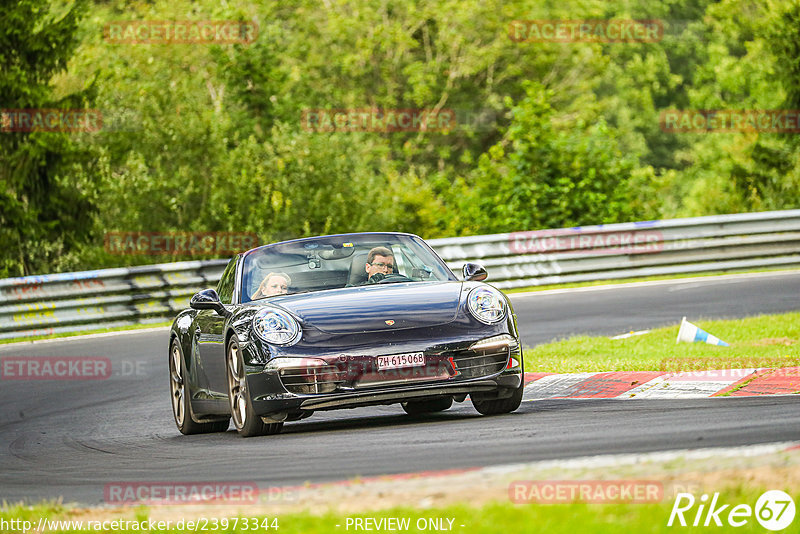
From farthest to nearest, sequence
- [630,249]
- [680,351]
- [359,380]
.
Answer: [630,249]
[680,351]
[359,380]

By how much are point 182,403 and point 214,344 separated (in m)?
1.05

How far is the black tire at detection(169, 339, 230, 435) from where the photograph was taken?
10.0 meters

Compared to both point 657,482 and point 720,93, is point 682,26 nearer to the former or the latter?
point 720,93

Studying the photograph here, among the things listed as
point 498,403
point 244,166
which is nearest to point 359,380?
point 498,403

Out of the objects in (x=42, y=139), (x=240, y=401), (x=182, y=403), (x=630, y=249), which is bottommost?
(x=630, y=249)

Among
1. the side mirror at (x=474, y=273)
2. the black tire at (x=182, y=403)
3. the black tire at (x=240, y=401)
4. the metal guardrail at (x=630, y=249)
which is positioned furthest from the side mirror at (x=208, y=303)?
the metal guardrail at (x=630, y=249)

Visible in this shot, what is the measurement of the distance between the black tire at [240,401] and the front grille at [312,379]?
35cm

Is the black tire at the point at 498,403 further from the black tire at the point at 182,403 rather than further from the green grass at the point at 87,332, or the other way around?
the green grass at the point at 87,332

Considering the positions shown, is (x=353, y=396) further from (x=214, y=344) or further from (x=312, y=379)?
(x=214, y=344)

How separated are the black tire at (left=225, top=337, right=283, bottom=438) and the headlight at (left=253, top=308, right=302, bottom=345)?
0.88 feet

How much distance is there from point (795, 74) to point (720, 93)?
3354cm

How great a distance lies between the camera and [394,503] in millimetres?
5035

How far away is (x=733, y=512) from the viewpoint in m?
4.46

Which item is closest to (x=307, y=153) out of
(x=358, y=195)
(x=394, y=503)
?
(x=358, y=195)
